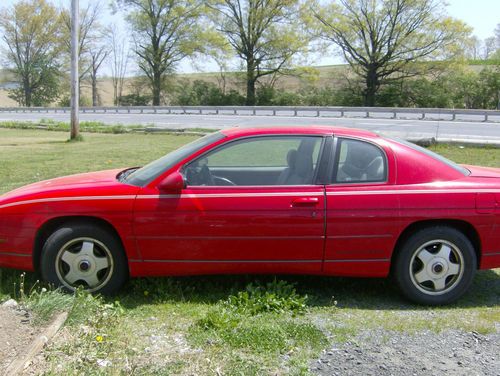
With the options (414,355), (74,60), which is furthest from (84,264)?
(74,60)

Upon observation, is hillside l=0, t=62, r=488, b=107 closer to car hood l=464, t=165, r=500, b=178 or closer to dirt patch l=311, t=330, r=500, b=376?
car hood l=464, t=165, r=500, b=178

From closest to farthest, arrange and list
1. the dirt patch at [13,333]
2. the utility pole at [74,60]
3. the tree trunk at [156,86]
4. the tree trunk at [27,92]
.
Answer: the dirt patch at [13,333], the utility pole at [74,60], the tree trunk at [156,86], the tree trunk at [27,92]

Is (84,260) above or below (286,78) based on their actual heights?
below

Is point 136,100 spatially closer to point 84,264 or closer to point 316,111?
point 316,111

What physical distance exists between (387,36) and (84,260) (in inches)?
1497

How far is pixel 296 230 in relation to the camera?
3.84 meters

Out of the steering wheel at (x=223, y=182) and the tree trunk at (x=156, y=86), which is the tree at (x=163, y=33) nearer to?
the tree trunk at (x=156, y=86)

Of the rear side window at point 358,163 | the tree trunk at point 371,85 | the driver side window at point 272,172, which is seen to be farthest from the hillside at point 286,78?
the rear side window at point 358,163

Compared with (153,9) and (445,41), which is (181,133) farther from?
(153,9)

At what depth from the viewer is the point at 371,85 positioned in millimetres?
39094

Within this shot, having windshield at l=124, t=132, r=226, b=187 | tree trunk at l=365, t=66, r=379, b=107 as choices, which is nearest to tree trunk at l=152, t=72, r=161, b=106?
tree trunk at l=365, t=66, r=379, b=107

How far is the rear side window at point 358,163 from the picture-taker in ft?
13.1

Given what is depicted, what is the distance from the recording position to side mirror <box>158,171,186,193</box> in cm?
382

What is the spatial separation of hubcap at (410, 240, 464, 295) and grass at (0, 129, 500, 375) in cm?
23
